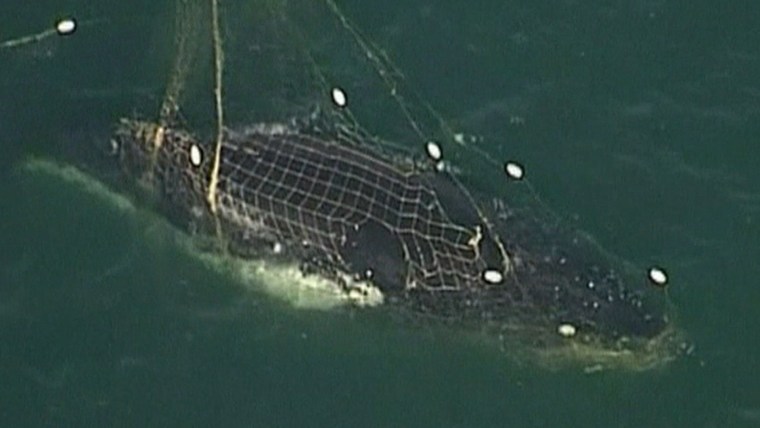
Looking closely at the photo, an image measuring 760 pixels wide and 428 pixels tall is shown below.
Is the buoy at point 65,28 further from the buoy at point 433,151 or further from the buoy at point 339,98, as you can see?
the buoy at point 433,151

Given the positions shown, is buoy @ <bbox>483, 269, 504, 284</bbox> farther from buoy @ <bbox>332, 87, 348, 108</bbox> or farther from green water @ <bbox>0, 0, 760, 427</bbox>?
buoy @ <bbox>332, 87, 348, 108</bbox>

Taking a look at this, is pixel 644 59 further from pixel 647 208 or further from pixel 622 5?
pixel 647 208

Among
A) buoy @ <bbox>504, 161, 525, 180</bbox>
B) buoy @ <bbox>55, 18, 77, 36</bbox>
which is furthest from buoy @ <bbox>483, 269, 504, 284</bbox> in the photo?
buoy @ <bbox>55, 18, 77, 36</bbox>

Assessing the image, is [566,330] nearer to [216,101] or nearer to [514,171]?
[514,171]

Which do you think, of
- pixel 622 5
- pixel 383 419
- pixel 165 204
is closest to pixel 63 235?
pixel 165 204

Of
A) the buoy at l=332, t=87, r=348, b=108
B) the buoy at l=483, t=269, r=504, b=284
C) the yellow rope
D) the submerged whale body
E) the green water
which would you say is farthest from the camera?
the buoy at l=332, t=87, r=348, b=108

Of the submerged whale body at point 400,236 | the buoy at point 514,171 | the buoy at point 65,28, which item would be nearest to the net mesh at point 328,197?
the submerged whale body at point 400,236
